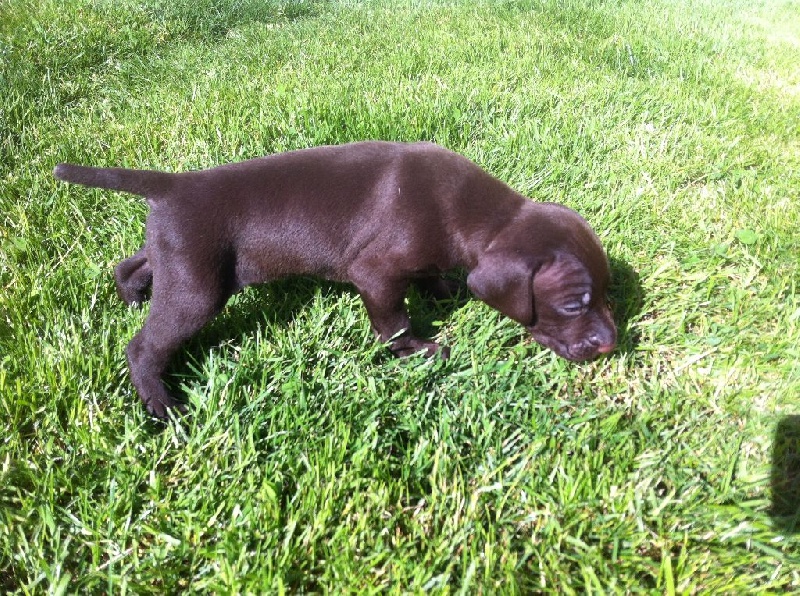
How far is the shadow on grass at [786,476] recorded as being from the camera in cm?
264

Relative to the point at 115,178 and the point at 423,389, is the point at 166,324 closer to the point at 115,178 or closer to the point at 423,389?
the point at 115,178

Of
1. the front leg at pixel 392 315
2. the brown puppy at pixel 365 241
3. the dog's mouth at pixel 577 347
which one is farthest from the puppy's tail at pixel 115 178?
the dog's mouth at pixel 577 347

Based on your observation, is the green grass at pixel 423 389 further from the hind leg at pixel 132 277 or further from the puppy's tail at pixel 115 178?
the puppy's tail at pixel 115 178

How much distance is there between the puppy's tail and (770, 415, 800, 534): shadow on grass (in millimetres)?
3383

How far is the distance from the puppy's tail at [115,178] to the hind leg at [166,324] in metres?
0.44

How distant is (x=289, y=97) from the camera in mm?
6184

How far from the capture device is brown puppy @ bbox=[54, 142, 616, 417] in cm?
317

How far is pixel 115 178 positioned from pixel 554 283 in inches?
93.9

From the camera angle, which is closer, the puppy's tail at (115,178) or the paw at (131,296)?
the puppy's tail at (115,178)

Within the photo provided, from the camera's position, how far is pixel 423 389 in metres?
3.41

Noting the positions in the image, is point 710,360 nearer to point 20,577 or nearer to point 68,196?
point 20,577

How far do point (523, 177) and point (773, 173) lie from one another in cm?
228

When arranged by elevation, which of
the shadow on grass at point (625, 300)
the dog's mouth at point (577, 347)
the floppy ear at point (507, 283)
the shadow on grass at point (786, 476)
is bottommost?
the shadow on grass at point (786, 476)

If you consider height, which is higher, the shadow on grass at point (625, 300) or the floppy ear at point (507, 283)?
the floppy ear at point (507, 283)
